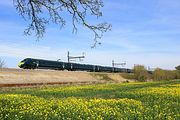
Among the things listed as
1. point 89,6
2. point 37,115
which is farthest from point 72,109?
point 89,6

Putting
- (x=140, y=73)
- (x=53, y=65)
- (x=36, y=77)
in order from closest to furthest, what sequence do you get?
(x=36, y=77) → (x=53, y=65) → (x=140, y=73)

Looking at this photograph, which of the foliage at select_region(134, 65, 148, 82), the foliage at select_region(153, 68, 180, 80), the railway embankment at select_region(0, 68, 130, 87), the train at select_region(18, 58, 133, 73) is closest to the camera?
the railway embankment at select_region(0, 68, 130, 87)

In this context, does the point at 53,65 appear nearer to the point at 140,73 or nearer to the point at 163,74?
the point at 140,73

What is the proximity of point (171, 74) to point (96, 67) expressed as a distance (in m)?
28.0

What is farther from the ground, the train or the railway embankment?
the train

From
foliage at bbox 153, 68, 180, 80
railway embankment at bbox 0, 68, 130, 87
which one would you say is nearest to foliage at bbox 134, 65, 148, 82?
foliage at bbox 153, 68, 180, 80

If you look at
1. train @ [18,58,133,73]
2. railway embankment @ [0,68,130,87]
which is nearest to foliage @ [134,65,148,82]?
train @ [18,58,133,73]

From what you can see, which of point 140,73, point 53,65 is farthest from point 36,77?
point 140,73

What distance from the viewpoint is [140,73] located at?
89750mm

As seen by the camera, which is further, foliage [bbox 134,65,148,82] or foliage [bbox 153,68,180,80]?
foliage [bbox 153,68,180,80]

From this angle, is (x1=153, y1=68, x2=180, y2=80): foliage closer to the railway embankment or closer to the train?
the train

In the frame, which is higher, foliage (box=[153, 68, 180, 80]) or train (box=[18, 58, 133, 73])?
train (box=[18, 58, 133, 73])

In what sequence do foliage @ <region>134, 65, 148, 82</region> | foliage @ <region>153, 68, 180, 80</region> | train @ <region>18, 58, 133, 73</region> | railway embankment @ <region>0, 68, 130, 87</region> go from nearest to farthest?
railway embankment @ <region>0, 68, 130, 87</region> < train @ <region>18, 58, 133, 73</region> < foliage @ <region>134, 65, 148, 82</region> < foliage @ <region>153, 68, 180, 80</region>

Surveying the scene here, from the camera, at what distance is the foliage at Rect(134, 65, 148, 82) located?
289 feet
